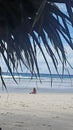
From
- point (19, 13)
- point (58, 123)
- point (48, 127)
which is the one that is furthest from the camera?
point (58, 123)

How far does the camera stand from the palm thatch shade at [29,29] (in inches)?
142

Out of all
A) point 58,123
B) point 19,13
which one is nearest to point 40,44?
point 19,13

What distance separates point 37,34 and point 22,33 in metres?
0.16

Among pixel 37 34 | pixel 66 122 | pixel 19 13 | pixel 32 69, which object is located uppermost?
pixel 19 13

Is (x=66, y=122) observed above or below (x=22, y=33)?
below

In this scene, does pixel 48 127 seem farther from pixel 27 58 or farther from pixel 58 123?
pixel 27 58

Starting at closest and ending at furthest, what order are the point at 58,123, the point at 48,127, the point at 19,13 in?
1. the point at 19,13
2. the point at 48,127
3. the point at 58,123

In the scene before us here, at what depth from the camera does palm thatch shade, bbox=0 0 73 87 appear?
11.8 feet

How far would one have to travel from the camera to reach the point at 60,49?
12.0 ft

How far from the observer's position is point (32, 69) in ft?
12.2

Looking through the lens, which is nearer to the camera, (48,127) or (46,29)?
(46,29)

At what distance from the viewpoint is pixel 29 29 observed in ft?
12.1

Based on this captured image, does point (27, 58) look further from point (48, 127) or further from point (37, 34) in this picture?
point (48, 127)

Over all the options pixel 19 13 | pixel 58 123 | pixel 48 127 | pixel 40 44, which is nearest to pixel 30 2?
pixel 19 13
